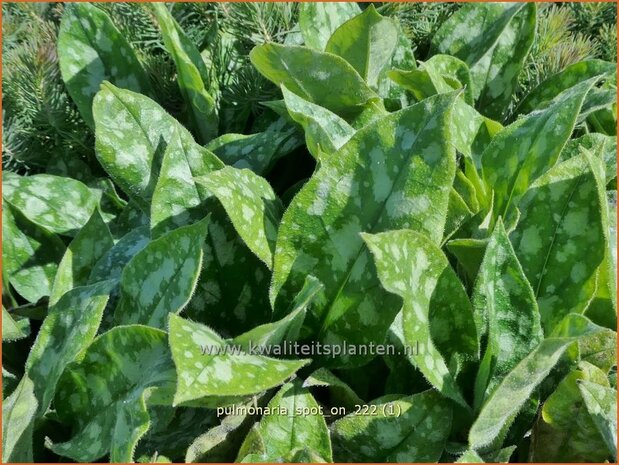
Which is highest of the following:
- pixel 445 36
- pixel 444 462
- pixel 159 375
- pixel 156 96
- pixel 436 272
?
pixel 445 36

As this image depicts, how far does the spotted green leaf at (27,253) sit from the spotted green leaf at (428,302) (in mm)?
826

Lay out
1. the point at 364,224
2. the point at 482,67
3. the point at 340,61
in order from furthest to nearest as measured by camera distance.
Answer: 1. the point at 482,67
2. the point at 340,61
3. the point at 364,224

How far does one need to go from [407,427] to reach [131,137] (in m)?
0.75

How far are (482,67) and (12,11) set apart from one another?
1229 mm

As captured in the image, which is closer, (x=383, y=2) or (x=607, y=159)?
(x=607, y=159)

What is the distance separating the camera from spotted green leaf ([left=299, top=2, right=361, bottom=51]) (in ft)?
5.73

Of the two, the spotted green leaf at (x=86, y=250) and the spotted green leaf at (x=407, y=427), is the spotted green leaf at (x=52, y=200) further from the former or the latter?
the spotted green leaf at (x=407, y=427)

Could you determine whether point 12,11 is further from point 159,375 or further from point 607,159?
point 607,159

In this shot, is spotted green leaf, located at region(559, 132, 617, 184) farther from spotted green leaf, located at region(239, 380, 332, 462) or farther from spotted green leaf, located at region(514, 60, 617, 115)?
spotted green leaf, located at region(239, 380, 332, 462)

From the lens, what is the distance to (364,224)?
1.28 metres

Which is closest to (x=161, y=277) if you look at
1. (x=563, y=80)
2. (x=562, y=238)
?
(x=562, y=238)

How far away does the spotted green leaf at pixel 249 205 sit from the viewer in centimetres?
126

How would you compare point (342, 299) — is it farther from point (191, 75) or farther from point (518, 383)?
point (191, 75)

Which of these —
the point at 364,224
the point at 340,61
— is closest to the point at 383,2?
the point at 340,61
